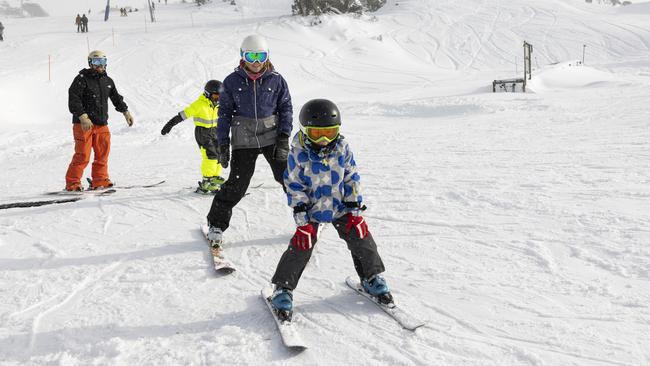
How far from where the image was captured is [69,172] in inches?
262

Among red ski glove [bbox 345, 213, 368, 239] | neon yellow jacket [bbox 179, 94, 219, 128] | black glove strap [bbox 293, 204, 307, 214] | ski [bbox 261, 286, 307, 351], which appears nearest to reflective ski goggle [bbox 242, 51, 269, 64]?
black glove strap [bbox 293, 204, 307, 214]

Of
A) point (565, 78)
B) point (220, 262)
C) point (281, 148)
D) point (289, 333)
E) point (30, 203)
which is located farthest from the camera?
point (565, 78)

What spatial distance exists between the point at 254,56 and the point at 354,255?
1924 millimetres

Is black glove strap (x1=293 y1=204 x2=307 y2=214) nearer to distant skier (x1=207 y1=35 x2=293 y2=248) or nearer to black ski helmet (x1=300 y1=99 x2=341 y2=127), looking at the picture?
black ski helmet (x1=300 y1=99 x2=341 y2=127)

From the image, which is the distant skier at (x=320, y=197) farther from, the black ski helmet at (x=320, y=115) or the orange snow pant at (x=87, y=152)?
the orange snow pant at (x=87, y=152)

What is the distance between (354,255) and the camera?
3.33 m

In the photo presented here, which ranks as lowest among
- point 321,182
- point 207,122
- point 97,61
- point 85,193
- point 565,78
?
point 85,193

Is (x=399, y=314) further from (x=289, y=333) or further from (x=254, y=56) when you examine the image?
(x=254, y=56)

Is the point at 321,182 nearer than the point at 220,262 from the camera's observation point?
Yes

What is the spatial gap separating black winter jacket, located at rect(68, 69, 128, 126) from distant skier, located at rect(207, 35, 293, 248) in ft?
9.86

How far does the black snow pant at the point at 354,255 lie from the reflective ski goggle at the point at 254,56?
1669 mm

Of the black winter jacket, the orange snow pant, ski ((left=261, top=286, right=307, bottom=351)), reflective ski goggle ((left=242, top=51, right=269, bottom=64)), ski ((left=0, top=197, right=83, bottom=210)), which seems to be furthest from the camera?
the orange snow pant

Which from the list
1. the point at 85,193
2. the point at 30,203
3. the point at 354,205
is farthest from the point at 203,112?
the point at 354,205

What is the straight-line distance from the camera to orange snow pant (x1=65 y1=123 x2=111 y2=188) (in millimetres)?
6527
